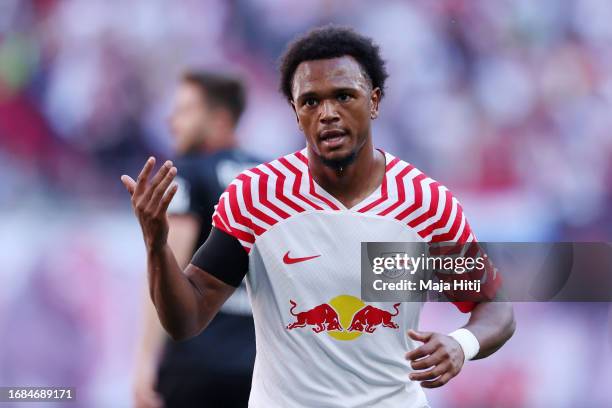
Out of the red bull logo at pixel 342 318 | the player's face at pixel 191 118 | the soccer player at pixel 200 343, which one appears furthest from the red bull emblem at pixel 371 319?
the player's face at pixel 191 118

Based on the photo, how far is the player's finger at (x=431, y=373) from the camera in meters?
2.60

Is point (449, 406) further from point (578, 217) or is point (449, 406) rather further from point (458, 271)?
point (458, 271)

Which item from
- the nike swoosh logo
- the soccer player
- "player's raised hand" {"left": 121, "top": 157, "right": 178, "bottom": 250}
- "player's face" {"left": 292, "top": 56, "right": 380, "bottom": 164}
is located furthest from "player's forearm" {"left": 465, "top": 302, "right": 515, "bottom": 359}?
the soccer player

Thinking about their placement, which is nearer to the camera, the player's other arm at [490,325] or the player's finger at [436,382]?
the player's finger at [436,382]

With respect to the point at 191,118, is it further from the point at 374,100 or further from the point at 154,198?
the point at 154,198

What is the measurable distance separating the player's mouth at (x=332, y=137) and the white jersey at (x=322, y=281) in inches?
6.3

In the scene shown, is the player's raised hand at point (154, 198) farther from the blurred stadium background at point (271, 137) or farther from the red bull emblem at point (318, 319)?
the blurred stadium background at point (271, 137)

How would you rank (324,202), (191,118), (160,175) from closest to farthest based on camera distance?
(160,175) → (324,202) → (191,118)

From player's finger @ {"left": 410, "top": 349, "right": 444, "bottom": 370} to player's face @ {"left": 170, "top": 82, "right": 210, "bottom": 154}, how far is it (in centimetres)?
248

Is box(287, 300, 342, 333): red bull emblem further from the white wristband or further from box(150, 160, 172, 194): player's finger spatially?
box(150, 160, 172, 194): player's finger

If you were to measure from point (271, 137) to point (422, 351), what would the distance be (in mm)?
3343

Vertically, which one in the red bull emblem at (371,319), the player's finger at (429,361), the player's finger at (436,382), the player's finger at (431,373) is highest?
the red bull emblem at (371,319)

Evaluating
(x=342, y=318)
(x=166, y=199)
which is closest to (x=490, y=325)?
(x=342, y=318)

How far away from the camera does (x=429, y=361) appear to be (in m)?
2.60
